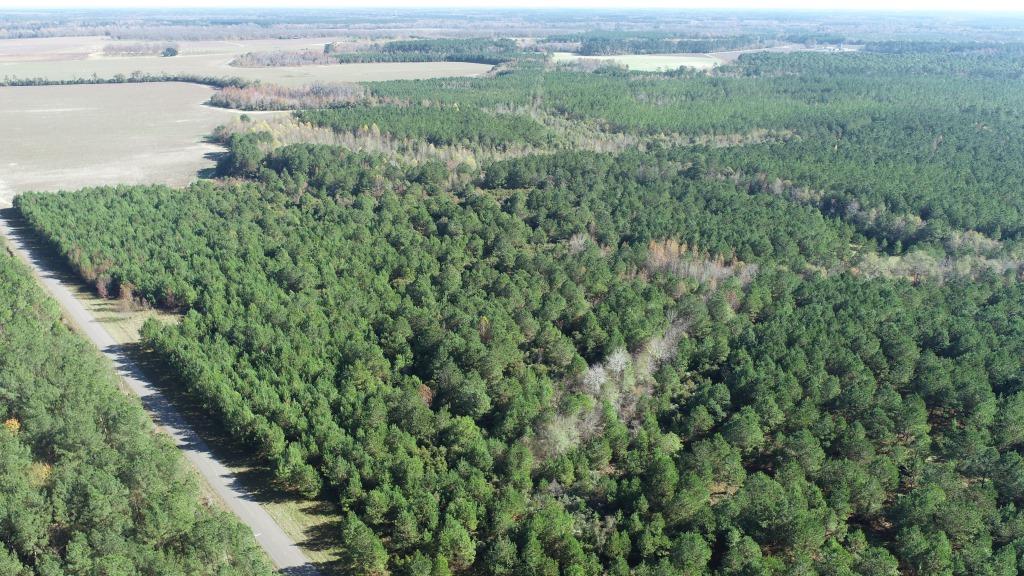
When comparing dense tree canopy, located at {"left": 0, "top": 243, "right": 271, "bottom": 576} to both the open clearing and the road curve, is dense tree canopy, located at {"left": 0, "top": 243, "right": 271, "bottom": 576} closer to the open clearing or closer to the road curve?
the road curve

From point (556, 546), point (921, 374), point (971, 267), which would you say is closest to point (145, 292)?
point (556, 546)

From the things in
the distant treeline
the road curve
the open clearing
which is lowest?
the road curve

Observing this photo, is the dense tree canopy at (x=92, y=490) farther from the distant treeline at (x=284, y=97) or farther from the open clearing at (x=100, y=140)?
the distant treeline at (x=284, y=97)

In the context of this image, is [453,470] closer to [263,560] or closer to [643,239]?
[263,560]

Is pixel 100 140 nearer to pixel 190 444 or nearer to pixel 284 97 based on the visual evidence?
pixel 284 97

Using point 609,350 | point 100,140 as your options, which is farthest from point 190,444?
point 100,140

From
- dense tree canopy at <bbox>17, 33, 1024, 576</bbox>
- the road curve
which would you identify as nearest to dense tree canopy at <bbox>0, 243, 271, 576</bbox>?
the road curve

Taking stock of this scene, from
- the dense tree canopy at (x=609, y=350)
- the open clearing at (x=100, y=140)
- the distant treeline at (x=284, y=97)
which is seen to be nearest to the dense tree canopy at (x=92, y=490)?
the dense tree canopy at (x=609, y=350)
